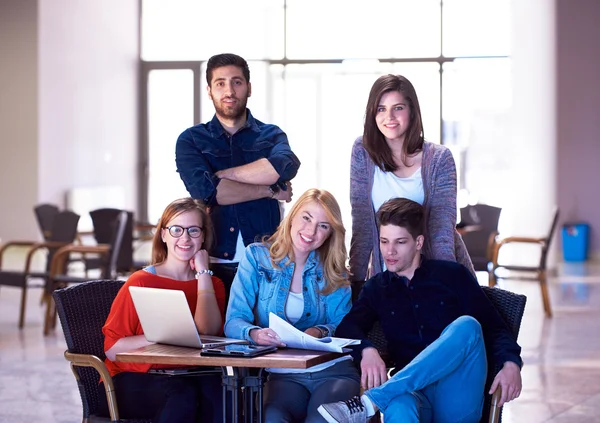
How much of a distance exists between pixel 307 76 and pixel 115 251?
8637 millimetres

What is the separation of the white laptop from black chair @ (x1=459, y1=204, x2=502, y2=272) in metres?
5.68

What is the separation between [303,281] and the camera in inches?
139

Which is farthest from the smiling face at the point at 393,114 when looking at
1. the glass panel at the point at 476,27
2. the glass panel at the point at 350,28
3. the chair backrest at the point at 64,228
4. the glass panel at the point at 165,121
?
the glass panel at the point at 165,121

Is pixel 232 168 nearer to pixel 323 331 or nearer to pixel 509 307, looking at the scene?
pixel 323 331

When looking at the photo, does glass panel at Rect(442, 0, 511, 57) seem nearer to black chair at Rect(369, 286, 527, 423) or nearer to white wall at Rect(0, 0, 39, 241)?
white wall at Rect(0, 0, 39, 241)

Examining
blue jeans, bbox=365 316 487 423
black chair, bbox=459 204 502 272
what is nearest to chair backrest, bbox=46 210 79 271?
black chair, bbox=459 204 502 272

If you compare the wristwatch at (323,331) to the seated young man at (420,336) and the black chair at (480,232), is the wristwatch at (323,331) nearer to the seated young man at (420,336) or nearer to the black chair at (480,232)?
the seated young man at (420,336)

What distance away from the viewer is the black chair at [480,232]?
8.73m

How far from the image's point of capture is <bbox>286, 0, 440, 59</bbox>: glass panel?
15578 mm

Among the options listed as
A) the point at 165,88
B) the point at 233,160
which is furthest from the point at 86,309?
the point at 165,88

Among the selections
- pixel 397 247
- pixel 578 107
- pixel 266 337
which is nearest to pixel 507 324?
pixel 397 247

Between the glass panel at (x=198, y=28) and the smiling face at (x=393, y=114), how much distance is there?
12759 mm

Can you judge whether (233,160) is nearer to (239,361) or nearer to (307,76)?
(239,361)

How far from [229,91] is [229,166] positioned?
0.32 m
